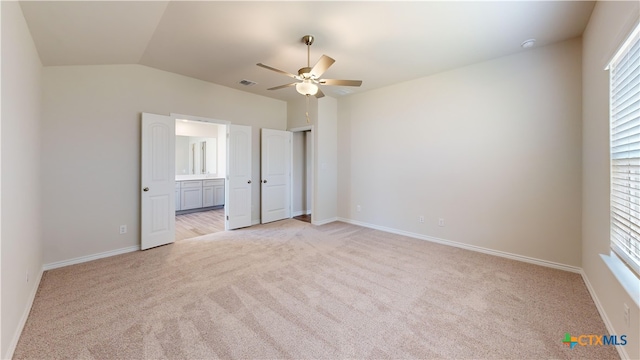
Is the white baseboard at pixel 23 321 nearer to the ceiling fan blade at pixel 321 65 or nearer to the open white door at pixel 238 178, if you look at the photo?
the open white door at pixel 238 178

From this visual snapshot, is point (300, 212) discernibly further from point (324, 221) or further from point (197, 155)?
point (197, 155)

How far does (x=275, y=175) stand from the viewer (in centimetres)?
551

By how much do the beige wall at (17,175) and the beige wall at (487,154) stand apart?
177 inches

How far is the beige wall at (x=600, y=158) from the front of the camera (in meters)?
1.64

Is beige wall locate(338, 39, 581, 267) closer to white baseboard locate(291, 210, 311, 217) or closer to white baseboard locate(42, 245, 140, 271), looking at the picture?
white baseboard locate(291, 210, 311, 217)

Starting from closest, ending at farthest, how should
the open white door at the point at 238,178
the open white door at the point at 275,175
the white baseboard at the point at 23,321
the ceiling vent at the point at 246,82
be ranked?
the white baseboard at the point at 23,321, the ceiling vent at the point at 246,82, the open white door at the point at 238,178, the open white door at the point at 275,175

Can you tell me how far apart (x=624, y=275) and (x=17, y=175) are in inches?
183

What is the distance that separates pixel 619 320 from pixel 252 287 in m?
2.92

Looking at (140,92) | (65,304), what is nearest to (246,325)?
(65,304)

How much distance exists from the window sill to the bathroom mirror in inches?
309

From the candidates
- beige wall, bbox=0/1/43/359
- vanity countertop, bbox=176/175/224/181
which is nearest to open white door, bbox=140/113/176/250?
beige wall, bbox=0/1/43/359

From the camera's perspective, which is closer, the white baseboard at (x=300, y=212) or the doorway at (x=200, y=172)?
the white baseboard at (x=300, y=212)

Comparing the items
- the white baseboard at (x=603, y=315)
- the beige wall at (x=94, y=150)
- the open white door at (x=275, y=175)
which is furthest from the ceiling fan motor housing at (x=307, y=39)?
the white baseboard at (x=603, y=315)

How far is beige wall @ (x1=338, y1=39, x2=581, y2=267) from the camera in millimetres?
2930
